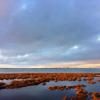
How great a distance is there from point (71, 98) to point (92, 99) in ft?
11.6

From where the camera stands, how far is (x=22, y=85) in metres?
59.7

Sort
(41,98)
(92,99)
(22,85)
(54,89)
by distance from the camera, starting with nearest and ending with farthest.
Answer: (92,99), (41,98), (54,89), (22,85)

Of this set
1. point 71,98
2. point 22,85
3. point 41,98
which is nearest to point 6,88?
point 22,85

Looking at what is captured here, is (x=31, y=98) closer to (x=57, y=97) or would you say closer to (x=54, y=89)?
(x=57, y=97)

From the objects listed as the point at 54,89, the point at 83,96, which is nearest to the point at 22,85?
the point at 54,89

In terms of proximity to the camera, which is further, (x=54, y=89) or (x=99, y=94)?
(x=54, y=89)

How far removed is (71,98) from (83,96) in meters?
2.97

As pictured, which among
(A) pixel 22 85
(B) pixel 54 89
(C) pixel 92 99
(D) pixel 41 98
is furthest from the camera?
(A) pixel 22 85

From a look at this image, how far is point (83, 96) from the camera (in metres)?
41.2

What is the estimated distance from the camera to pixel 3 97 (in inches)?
1673

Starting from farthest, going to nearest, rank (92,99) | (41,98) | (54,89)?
(54,89)
(41,98)
(92,99)

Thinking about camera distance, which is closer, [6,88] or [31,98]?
[31,98]

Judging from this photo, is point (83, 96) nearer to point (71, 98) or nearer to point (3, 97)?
point (71, 98)

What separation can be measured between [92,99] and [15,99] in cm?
1352
